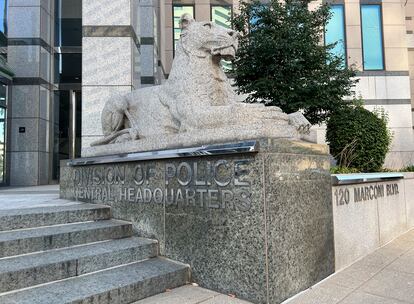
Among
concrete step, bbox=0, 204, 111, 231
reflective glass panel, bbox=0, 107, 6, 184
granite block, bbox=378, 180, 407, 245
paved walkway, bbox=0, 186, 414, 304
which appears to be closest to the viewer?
paved walkway, bbox=0, 186, 414, 304

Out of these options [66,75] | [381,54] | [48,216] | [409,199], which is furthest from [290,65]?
[381,54]

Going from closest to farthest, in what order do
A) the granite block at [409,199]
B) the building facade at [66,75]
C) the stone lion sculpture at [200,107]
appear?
the stone lion sculpture at [200,107] < the granite block at [409,199] < the building facade at [66,75]

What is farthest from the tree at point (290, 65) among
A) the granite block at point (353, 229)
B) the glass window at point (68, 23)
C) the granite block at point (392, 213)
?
the glass window at point (68, 23)

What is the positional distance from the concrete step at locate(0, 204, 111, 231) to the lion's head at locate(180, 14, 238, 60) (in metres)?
2.64

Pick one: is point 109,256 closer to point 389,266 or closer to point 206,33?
point 206,33

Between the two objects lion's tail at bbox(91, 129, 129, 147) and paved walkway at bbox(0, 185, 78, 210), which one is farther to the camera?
lion's tail at bbox(91, 129, 129, 147)

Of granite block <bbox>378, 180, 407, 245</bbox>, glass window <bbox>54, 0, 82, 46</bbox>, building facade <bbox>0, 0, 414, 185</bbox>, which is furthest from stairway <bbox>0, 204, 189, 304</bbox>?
glass window <bbox>54, 0, 82, 46</bbox>

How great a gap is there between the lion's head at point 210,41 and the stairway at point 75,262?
2607mm

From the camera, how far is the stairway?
10.5ft

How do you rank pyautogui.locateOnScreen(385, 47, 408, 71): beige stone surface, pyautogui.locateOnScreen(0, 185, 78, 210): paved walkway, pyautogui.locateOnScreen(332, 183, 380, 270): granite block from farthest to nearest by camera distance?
pyautogui.locateOnScreen(385, 47, 408, 71): beige stone surface, pyautogui.locateOnScreen(0, 185, 78, 210): paved walkway, pyautogui.locateOnScreen(332, 183, 380, 270): granite block

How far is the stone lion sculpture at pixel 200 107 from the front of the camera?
4.01 m

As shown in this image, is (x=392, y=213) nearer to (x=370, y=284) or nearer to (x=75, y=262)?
(x=370, y=284)

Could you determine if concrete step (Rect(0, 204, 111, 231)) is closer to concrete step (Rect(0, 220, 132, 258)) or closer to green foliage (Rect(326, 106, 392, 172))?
concrete step (Rect(0, 220, 132, 258))

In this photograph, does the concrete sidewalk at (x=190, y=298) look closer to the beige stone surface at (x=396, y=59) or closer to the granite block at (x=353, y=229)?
the granite block at (x=353, y=229)
